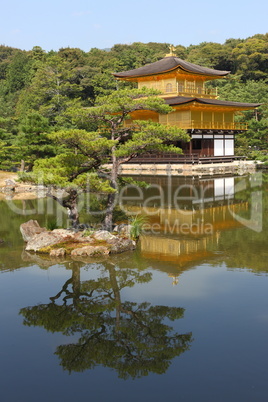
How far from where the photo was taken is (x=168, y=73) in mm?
41281

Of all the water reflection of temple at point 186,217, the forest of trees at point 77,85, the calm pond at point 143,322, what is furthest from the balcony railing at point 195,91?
the calm pond at point 143,322

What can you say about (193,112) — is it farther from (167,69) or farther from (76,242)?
(76,242)

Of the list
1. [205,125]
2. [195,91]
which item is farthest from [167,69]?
[205,125]

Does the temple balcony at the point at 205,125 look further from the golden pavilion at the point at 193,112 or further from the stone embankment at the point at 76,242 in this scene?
the stone embankment at the point at 76,242

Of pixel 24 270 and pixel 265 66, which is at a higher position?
pixel 265 66

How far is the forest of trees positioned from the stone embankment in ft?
54.1

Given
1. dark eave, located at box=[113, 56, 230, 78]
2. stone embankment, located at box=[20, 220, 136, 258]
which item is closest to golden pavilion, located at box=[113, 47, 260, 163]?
dark eave, located at box=[113, 56, 230, 78]

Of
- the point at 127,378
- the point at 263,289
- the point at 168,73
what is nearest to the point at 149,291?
the point at 263,289

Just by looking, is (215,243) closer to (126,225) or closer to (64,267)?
(126,225)

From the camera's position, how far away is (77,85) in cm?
5450

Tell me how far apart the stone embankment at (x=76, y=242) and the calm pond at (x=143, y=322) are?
1.22 ft

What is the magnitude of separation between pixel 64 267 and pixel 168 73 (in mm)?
32649

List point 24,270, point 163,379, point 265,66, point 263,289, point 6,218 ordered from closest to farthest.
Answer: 1. point 163,379
2. point 263,289
3. point 24,270
4. point 6,218
5. point 265,66

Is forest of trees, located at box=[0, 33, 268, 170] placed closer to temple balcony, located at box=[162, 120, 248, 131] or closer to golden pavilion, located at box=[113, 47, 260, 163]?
temple balcony, located at box=[162, 120, 248, 131]
